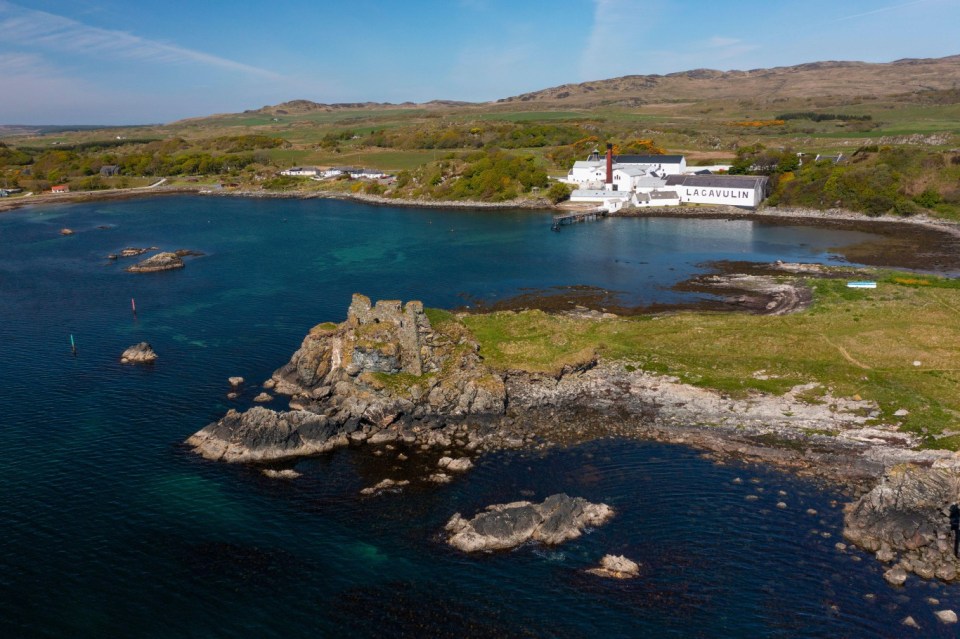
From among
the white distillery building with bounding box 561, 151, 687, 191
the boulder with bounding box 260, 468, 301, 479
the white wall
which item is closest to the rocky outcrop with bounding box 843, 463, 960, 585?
the boulder with bounding box 260, 468, 301, 479

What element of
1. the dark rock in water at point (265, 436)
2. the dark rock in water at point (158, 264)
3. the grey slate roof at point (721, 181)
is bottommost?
A: the dark rock in water at point (265, 436)

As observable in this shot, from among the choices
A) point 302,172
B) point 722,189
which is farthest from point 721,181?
point 302,172

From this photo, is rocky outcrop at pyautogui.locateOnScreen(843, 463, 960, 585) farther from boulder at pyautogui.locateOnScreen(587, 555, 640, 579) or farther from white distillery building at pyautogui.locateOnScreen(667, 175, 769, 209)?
white distillery building at pyautogui.locateOnScreen(667, 175, 769, 209)

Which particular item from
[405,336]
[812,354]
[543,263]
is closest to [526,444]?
[405,336]

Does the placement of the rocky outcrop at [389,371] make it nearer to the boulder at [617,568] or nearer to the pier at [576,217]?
the boulder at [617,568]

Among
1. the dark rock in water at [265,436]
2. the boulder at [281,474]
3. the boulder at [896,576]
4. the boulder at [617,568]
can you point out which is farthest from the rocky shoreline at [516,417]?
the boulder at [617,568]

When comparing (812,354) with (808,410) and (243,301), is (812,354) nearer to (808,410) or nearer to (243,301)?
(808,410)

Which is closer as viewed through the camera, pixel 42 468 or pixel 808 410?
pixel 42 468
